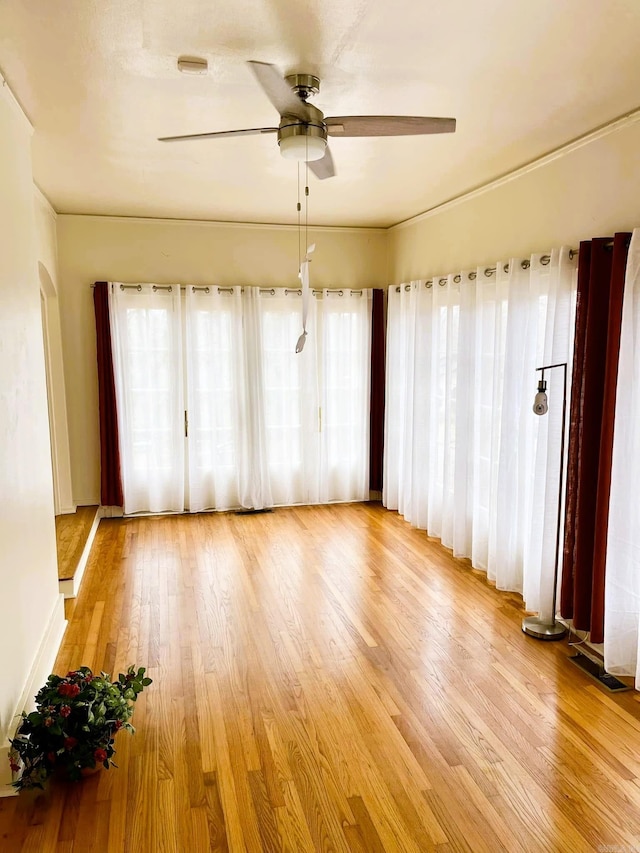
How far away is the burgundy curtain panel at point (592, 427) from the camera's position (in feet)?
10.0

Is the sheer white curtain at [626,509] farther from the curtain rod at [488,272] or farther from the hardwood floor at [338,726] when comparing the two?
the curtain rod at [488,272]

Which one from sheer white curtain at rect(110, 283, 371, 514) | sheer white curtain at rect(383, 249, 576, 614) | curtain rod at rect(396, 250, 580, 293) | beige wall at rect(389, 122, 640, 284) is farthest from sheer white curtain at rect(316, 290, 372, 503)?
beige wall at rect(389, 122, 640, 284)

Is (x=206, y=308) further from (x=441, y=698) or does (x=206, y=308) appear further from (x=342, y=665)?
(x=441, y=698)

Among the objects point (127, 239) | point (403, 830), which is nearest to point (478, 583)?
point (403, 830)

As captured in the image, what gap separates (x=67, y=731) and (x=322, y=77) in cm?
275

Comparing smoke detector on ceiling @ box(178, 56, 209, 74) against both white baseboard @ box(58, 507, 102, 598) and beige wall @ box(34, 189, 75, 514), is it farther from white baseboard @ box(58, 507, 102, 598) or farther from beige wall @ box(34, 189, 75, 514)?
white baseboard @ box(58, 507, 102, 598)

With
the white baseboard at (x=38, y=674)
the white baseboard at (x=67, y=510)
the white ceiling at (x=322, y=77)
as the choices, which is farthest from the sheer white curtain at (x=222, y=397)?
the white baseboard at (x=38, y=674)

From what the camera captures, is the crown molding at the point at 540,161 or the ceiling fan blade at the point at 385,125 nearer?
the ceiling fan blade at the point at 385,125

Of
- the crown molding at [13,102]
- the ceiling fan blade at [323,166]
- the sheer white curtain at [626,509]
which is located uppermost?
the crown molding at [13,102]

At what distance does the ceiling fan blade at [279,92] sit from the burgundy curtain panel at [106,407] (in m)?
3.53

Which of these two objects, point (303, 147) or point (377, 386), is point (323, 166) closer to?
point (303, 147)

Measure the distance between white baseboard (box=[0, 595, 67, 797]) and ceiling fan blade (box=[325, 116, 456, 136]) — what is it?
8.63 ft

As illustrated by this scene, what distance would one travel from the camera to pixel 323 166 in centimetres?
282

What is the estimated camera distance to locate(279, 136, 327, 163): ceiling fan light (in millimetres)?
2422
